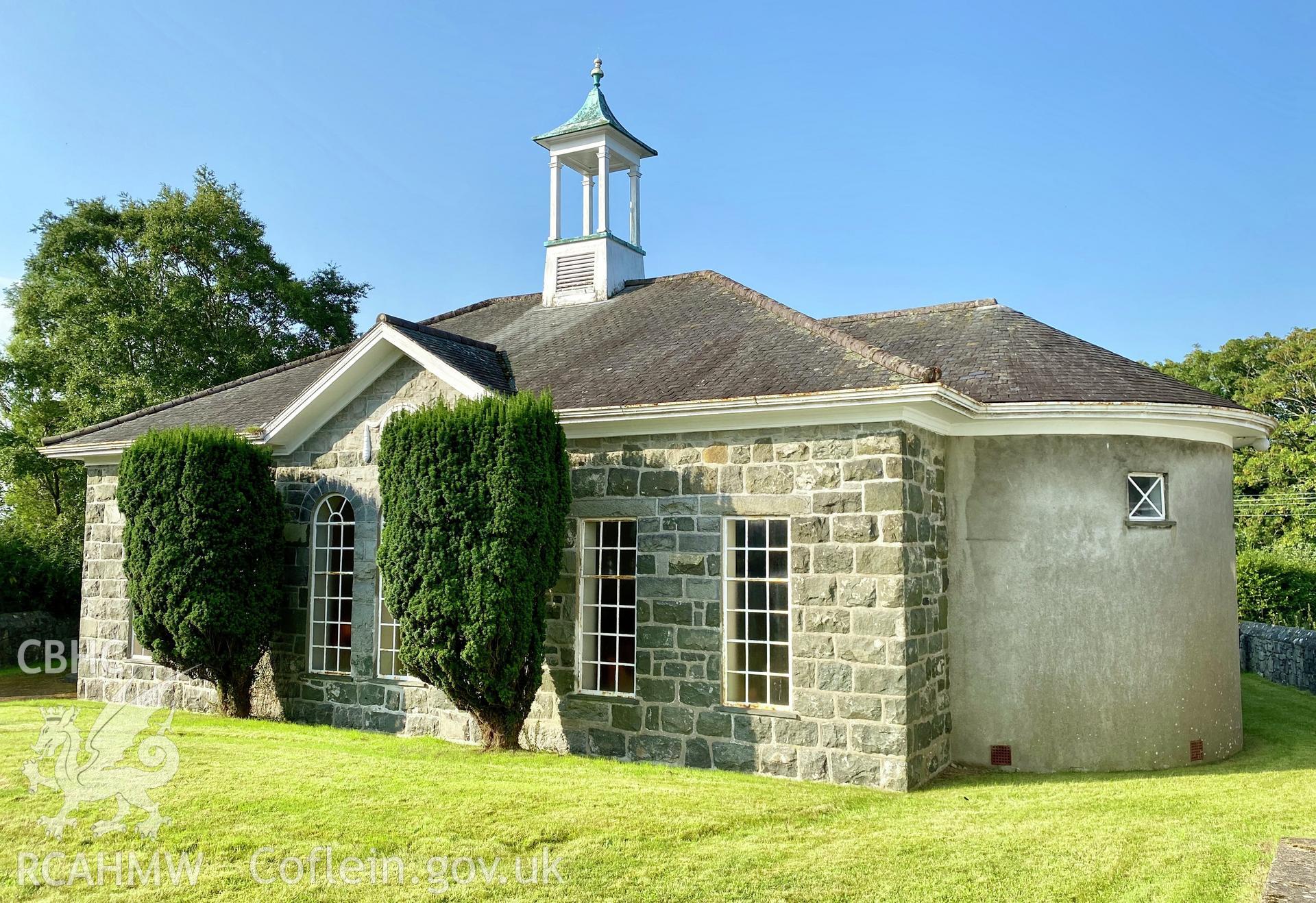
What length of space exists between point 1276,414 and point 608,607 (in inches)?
1286

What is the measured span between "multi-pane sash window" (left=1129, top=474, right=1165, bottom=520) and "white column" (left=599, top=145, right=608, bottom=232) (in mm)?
8721

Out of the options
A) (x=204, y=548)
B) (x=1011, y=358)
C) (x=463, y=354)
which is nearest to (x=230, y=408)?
(x=204, y=548)

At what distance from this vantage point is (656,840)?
6930 millimetres

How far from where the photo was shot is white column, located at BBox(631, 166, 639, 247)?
16.1 m

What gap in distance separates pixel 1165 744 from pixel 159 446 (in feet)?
40.1

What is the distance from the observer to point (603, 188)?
15.5 meters

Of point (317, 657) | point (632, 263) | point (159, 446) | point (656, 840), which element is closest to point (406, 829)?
point (656, 840)

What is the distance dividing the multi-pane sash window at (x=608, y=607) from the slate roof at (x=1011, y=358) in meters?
3.90

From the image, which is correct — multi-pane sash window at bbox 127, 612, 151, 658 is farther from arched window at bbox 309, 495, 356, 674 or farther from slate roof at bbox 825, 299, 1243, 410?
slate roof at bbox 825, 299, 1243, 410

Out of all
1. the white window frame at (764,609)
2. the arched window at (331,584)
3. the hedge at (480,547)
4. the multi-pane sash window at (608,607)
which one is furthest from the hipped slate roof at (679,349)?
the arched window at (331,584)

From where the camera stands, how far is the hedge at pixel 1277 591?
2017cm

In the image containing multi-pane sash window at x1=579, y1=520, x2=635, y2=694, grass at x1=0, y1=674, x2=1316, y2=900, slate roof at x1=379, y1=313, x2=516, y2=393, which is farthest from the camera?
slate roof at x1=379, y1=313, x2=516, y2=393

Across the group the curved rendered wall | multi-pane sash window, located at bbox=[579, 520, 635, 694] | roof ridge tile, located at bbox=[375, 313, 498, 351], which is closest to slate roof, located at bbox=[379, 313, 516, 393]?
roof ridge tile, located at bbox=[375, 313, 498, 351]

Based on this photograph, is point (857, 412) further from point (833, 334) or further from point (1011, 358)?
point (1011, 358)
